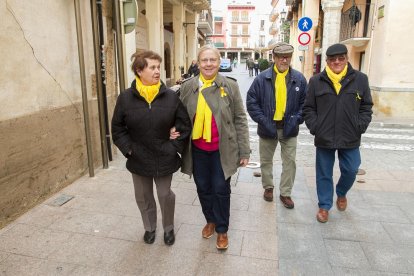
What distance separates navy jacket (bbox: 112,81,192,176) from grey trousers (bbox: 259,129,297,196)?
4.71ft

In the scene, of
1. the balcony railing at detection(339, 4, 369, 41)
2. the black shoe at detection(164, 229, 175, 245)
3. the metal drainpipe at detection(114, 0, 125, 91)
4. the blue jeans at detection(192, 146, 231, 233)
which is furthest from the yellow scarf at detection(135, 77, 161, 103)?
the balcony railing at detection(339, 4, 369, 41)

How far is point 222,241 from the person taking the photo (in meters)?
3.24

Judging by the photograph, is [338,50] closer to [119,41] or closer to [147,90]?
[147,90]

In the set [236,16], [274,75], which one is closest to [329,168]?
[274,75]

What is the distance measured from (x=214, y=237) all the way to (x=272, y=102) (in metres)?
1.61

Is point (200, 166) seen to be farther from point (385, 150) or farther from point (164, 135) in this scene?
point (385, 150)

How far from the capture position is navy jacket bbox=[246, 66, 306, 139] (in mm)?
3922

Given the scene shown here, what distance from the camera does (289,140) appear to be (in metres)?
4.05

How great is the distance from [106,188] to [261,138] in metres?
2.19

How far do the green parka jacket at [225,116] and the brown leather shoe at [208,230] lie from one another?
633 millimetres

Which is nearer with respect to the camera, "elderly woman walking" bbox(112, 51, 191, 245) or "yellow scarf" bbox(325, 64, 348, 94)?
"elderly woman walking" bbox(112, 51, 191, 245)

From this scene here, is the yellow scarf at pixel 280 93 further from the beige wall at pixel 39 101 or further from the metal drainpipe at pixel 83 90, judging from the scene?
the beige wall at pixel 39 101

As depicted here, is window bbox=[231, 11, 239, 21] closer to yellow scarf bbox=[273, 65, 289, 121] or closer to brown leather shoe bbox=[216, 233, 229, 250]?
yellow scarf bbox=[273, 65, 289, 121]

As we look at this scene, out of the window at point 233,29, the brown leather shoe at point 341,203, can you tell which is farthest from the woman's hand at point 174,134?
the window at point 233,29
